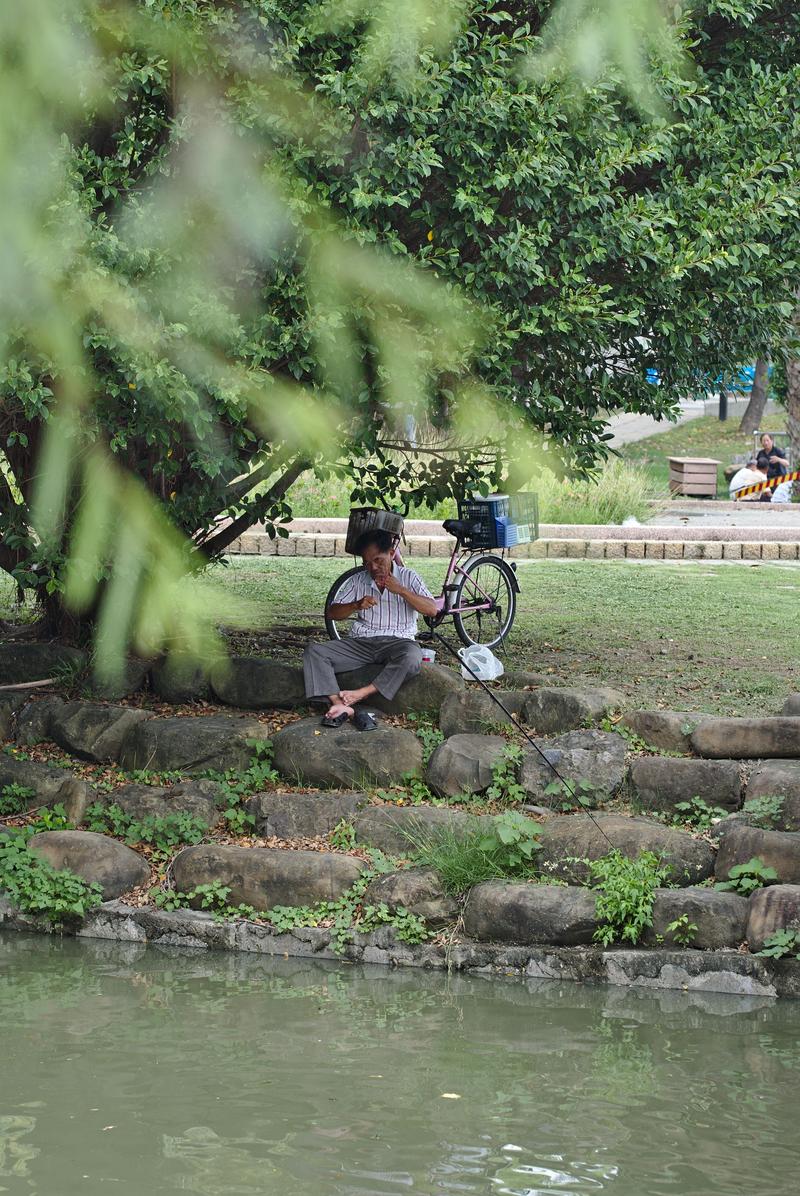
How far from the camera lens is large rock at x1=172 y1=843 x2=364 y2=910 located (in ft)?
22.2

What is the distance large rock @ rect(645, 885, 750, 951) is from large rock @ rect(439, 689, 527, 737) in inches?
57.9

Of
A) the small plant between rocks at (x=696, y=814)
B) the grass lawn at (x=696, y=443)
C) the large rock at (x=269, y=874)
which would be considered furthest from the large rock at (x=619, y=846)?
the grass lawn at (x=696, y=443)

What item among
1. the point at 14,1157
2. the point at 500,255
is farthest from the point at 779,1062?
the point at 500,255

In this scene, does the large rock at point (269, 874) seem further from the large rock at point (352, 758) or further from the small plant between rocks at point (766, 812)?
the small plant between rocks at point (766, 812)

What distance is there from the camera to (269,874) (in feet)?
22.4

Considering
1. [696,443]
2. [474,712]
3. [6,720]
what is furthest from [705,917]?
[696,443]

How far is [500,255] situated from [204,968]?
11.1 feet

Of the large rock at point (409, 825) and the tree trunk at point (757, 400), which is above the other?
the tree trunk at point (757, 400)

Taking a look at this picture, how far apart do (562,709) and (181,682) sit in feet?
6.93

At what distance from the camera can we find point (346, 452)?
24.8 feet

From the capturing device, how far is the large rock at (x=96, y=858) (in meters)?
6.94

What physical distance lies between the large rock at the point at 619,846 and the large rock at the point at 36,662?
3.05 metres

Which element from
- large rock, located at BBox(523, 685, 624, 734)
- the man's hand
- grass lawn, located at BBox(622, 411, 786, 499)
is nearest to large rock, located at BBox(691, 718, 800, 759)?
large rock, located at BBox(523, 685, 624, 734)

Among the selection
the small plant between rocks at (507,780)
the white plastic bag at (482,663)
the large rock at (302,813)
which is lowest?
the large rock at (302,813)
